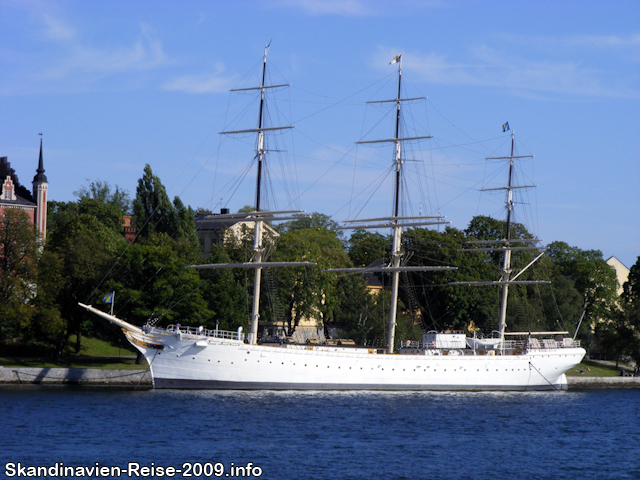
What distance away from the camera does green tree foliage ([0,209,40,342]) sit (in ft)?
177

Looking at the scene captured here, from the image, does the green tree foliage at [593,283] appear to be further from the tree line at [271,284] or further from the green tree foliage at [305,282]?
the green tree foliage at [305,282]

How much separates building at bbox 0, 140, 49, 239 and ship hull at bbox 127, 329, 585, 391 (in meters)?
28.4

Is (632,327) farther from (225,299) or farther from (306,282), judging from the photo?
(225,299)

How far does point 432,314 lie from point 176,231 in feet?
87.5

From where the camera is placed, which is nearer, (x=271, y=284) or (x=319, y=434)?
(x=319, y=434)

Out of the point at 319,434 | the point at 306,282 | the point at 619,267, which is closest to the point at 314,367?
the point at 319,434

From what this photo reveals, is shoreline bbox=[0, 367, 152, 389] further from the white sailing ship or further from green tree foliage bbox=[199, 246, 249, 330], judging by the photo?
green tree foliage bbox=[199, 246, 249, 330]

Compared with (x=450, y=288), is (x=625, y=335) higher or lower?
lower

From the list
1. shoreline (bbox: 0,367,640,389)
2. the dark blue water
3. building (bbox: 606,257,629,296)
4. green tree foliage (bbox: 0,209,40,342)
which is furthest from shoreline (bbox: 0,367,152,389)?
building (bbox: 606,257,629,296)

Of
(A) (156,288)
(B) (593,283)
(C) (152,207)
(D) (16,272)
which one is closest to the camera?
(A) (156,288)

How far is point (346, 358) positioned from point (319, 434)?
1801 centimetres

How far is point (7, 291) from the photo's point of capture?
54.8 metres

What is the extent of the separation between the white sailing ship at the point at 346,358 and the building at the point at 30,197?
79.7 feet

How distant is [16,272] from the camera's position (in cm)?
5600
